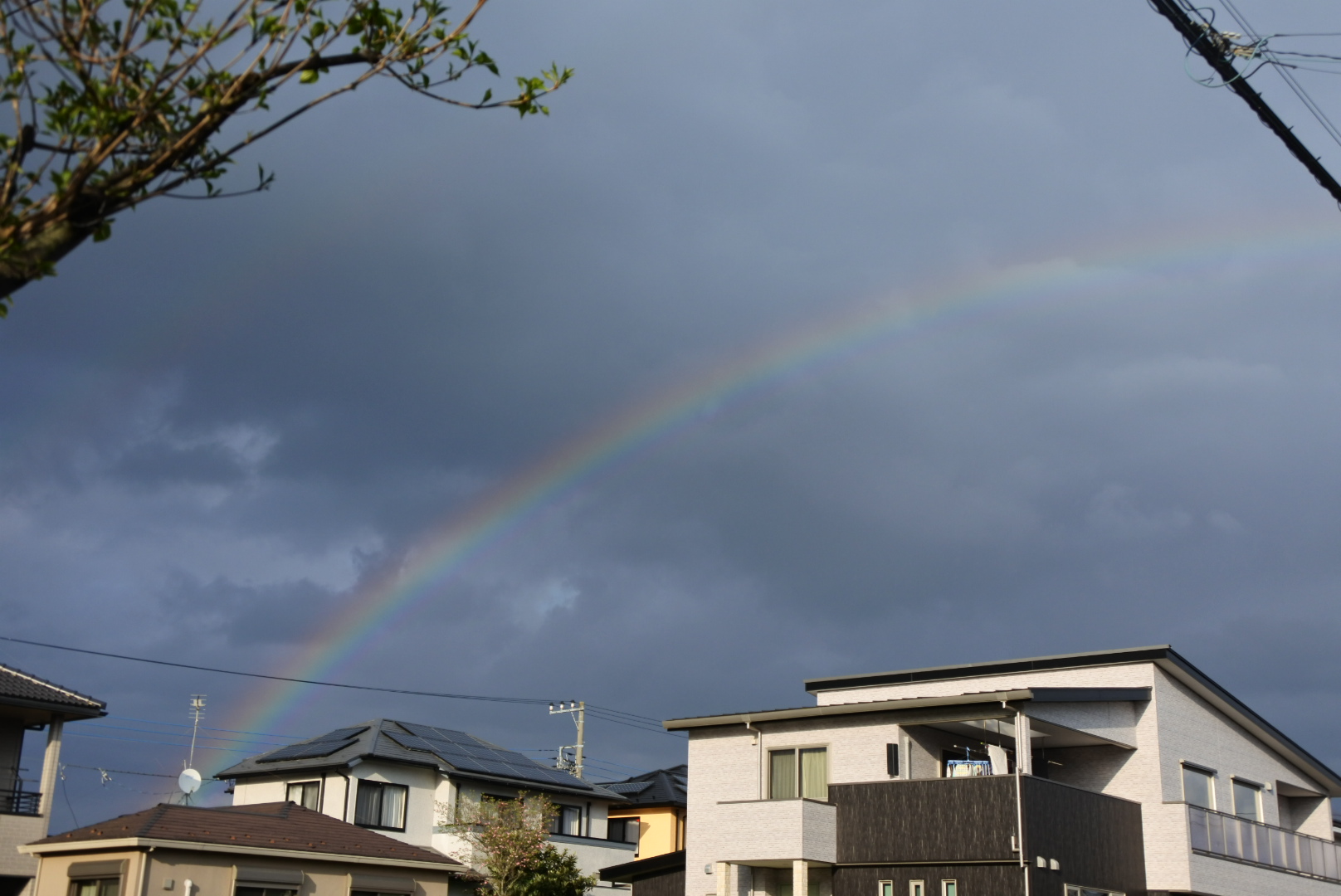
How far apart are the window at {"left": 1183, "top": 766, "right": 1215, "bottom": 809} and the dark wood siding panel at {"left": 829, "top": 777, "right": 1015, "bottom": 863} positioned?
6.56m

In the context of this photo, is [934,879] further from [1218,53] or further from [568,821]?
[568,821]

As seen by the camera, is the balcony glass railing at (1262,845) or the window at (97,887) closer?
the window at (97,887)

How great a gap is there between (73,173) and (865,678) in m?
25.4

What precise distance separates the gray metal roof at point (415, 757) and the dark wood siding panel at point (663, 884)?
9020 mm

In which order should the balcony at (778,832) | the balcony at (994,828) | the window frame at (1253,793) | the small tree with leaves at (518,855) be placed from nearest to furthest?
the balcony at (994,828) → the balcony at (778,832) → the window frame at (1253,793) → the small tree with leaves at (518,855)

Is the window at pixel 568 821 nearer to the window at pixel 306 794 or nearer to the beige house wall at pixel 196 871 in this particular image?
the window at pixel 306 794

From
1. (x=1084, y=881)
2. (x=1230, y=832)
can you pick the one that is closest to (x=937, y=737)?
(x=1084, y=881)

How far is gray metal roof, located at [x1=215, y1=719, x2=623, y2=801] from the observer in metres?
33.7

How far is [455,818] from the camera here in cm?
3366

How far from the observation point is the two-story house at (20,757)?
25953 millimetres

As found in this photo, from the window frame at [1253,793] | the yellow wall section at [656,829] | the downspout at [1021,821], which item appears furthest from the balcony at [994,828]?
the yellow wall section at [656,829]

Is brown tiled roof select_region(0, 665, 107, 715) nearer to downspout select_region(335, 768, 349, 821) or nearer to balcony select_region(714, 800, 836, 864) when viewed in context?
downspout select_region(335, 768, 349, 821)

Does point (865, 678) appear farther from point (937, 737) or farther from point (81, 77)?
point (81, 77)

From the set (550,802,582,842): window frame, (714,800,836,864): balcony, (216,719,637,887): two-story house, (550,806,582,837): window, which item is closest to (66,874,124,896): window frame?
(216,719,637,887): two-story house
